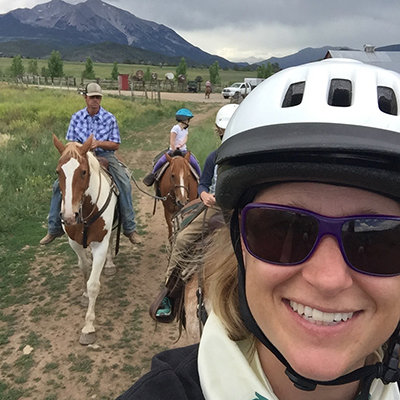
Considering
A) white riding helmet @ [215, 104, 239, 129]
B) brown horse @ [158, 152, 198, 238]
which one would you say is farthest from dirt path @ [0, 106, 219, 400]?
white riding helmet @ [215, 104, 239, 129]

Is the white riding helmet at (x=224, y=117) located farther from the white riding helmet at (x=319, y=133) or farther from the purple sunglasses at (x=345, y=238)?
the purple sunglasses at (x=345, y=238)

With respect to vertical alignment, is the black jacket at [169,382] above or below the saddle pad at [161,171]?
above

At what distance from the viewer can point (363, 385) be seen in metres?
1.15

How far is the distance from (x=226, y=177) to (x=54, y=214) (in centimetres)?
414

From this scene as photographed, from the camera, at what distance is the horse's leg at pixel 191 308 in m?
2.85

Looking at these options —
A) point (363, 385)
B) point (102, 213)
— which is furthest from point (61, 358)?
point (363, 385)

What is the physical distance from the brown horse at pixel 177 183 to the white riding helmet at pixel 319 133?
4620 mm

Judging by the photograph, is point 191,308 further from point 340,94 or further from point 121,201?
point 121,201

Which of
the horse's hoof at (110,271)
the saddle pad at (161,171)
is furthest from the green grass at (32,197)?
the saddle pad at (161,171)

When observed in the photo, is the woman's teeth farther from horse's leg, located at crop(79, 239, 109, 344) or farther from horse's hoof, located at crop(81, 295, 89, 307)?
horse's hoof, located at crop(81, 295, 89, 307)

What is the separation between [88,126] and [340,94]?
4.48m

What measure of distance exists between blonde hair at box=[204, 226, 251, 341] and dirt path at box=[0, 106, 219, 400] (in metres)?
1.79

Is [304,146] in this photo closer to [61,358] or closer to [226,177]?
[226,177]

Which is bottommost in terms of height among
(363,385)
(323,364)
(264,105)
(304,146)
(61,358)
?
(61,358)
